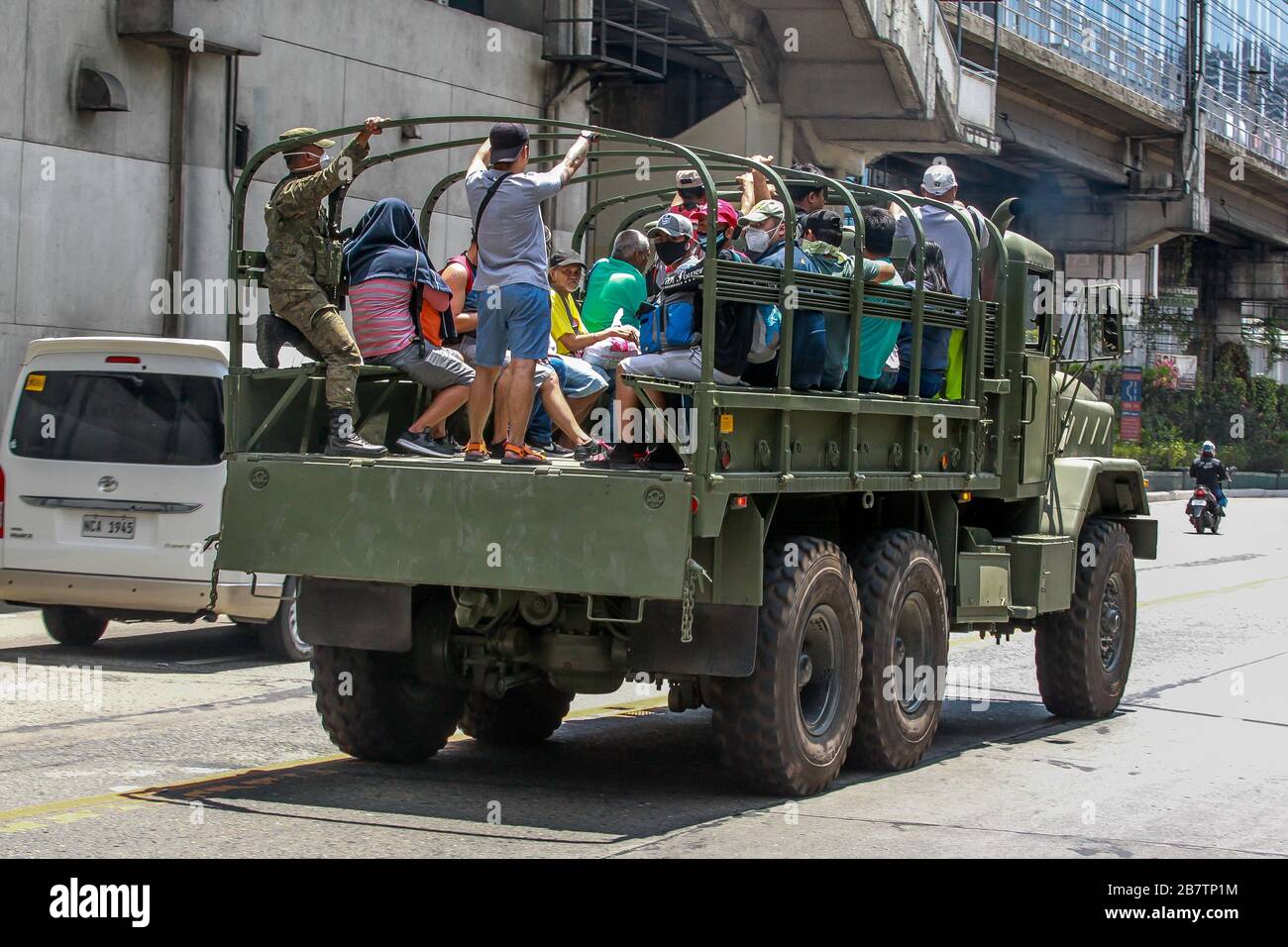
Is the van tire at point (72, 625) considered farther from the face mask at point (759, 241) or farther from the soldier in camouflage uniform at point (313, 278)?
the face mask at point (759, 241)

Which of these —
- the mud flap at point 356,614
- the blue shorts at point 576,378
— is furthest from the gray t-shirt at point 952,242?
the mud flap at point 356,614

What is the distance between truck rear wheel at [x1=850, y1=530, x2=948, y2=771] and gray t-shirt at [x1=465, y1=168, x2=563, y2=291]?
210 centimetres

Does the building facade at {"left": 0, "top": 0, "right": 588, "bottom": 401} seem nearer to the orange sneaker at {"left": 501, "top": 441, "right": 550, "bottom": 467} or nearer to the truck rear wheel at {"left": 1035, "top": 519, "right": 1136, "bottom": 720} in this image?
the truck rear wheel at {"left": 1035, "top": 519, "right": 1136, "bottom": 720}

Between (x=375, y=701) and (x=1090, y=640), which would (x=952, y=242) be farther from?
(x=375, y=701)

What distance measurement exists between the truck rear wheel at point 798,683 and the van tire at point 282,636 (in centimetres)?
543

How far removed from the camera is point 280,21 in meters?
21.4

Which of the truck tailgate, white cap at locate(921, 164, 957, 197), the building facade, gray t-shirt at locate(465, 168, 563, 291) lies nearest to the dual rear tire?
the truck tailgate

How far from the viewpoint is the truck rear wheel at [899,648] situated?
8828 mm

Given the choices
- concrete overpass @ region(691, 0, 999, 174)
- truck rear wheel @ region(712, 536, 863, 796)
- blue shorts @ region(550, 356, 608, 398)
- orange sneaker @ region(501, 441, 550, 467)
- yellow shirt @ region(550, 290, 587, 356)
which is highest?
concrete overpass @ region(691, 0, 999, 174)

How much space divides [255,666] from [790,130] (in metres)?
17.0

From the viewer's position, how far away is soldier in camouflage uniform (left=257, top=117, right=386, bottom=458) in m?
8.47

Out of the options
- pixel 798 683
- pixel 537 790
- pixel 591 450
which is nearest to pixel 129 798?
pixel 537 790

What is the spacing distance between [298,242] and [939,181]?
3.76 m
